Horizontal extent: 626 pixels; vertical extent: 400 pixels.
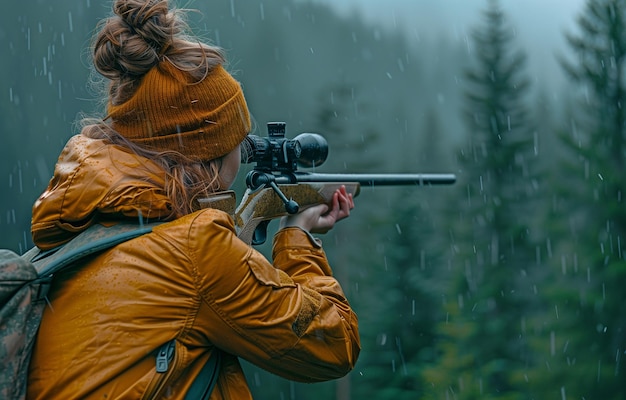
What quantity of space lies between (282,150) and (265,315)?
4.23 ft

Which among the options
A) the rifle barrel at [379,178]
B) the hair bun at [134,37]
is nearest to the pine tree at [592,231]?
the rifle barrel at [379,178]

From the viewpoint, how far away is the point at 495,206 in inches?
Answer: 1193

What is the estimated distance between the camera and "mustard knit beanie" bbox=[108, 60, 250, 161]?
2.63 meters

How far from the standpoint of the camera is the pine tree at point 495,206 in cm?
2797

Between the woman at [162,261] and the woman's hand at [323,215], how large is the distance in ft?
2.32

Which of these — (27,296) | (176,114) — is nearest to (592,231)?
(176,114)

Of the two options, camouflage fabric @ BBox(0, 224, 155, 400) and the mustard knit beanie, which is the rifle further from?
camouflage fabric @ BBox(0, 224, 155, 400)

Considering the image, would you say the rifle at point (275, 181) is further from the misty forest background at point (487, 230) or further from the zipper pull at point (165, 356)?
the misty forest background at point (487, 230)

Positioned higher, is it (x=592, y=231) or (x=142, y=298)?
(x=142, y=298)

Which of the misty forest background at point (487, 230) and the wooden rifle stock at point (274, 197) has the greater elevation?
the wooden rifle stock at point (274, 197)

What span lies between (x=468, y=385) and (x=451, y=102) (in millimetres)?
70431

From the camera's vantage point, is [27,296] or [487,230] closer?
[27,296]

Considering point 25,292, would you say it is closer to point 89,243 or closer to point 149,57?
point 89,243

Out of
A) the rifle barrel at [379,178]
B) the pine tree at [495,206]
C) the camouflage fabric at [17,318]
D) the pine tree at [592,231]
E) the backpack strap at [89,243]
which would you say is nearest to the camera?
the camouflage fabric at [17,318]
